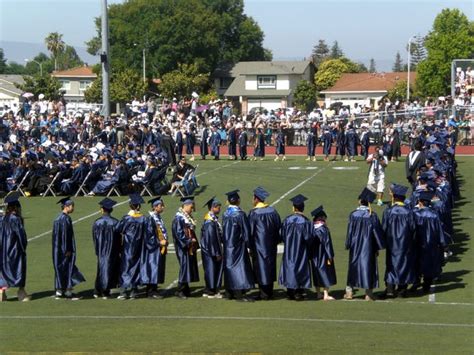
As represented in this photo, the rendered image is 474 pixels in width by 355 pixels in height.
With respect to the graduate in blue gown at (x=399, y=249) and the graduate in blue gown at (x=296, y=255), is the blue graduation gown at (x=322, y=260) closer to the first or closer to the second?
the graduate in blue gown at (x=296, y=255)

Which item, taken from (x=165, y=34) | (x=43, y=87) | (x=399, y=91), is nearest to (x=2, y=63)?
(x=165, y=34)

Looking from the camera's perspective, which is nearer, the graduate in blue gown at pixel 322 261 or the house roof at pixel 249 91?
the graduate in blue gown at pixel 322 261

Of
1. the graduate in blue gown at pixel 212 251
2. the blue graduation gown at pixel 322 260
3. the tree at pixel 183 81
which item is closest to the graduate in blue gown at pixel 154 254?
the graduate in blue gown at pixel 212 251

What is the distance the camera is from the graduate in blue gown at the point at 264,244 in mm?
15430

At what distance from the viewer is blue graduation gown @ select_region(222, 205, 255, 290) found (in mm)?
15328

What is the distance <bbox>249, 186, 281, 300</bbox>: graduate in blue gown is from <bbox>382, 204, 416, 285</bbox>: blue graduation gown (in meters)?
1.70

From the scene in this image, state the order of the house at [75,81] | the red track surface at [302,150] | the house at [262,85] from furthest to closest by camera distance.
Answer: the house at [75,81], the house at [262,85], the red track surface at [302,150]

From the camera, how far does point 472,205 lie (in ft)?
88.2

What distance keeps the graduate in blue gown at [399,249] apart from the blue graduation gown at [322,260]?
95cm

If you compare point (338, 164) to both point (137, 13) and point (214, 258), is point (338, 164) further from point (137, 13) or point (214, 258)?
point (137, 13)

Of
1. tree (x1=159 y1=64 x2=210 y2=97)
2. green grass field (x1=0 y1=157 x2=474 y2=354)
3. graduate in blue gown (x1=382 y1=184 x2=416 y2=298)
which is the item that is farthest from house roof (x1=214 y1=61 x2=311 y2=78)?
graduate in blue gown (x1=382 y1=184 x2=416 y2=298)

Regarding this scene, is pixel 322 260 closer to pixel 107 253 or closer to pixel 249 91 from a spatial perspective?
pixel 107 253

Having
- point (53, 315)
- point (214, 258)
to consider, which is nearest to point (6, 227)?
point (53, 315)

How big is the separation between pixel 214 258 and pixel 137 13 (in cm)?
8247
